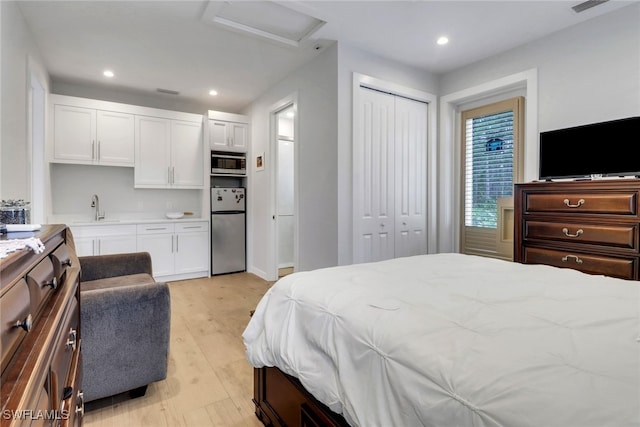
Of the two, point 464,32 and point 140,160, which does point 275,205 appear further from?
point 464,32

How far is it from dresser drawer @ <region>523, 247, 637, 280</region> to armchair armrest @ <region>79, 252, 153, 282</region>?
11.2 feet

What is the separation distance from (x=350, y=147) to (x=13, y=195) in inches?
112

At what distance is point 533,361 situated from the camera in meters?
0.75

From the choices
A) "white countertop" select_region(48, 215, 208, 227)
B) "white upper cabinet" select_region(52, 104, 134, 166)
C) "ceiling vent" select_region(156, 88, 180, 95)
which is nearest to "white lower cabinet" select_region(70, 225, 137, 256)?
"white countertop" select_region(48, 215, 208, 227)

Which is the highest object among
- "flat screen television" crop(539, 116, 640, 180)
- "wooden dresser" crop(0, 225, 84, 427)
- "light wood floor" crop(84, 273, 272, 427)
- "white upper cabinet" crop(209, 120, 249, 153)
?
"white upper cabinet" crop(209, 120, 249, 153)

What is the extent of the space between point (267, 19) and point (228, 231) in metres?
3.15

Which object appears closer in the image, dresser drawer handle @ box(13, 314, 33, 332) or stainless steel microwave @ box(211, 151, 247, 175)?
dresser drawer handle @ box(13, 314, 33, 332)

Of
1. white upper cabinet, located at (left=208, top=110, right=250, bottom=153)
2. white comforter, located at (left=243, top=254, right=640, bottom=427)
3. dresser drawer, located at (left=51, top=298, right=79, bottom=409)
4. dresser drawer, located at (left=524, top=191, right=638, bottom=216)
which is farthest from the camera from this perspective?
white upper cabinet, located at (left=208, top=110, right=250, bottom=153)

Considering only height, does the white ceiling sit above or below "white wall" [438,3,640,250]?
above

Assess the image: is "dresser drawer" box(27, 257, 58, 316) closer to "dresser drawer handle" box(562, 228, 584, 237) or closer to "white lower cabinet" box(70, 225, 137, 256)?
"dresser drawer handle" box(562, 228, 584, 237)

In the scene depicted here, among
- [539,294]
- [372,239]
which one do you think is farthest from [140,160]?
[539,294]

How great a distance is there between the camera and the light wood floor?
1720 millimetres

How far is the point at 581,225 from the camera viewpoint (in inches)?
94.3

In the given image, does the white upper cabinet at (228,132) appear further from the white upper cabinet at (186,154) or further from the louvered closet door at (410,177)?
the louvered closet door at (410,177)
